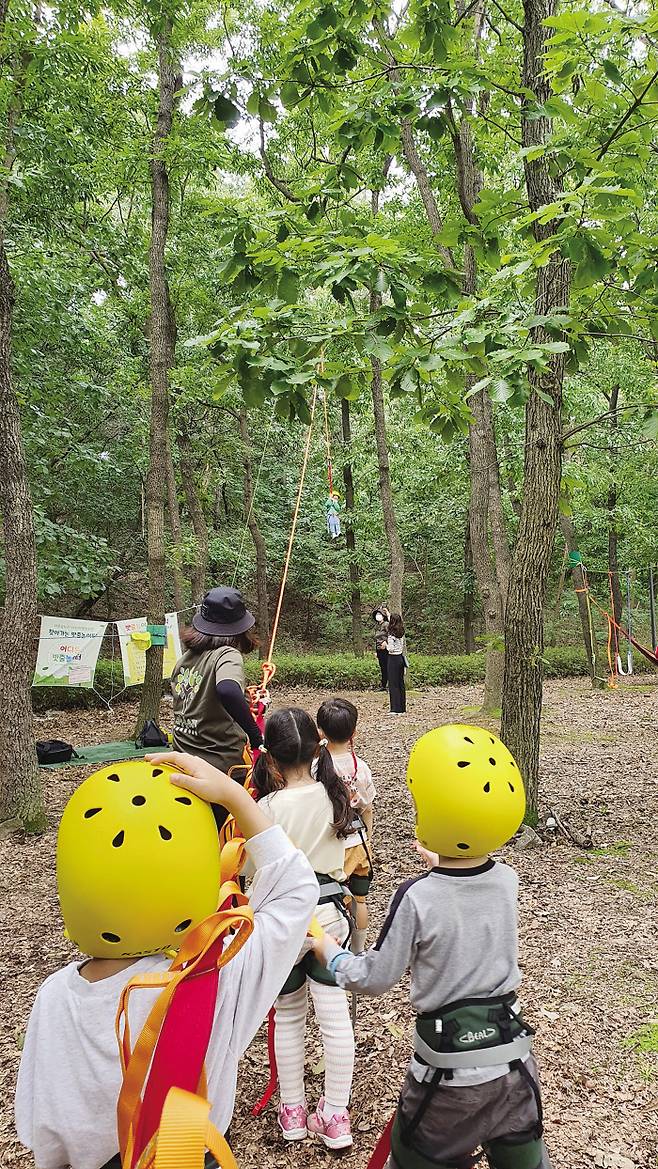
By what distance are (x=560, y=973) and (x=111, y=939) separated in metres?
2.97

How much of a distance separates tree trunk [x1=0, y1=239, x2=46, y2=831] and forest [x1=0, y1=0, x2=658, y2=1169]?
23 millimetres

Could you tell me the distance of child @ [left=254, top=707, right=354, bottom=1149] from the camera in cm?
238

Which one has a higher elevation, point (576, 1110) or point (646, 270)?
point (646, 270)

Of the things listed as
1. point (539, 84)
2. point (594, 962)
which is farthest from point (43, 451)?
point (594, 962)

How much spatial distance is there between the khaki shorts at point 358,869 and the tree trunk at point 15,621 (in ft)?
11.1

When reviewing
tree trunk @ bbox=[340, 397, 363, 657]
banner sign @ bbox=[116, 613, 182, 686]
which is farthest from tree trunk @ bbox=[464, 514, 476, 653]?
banner sign @ bbox=[116, 613, 182, 686]

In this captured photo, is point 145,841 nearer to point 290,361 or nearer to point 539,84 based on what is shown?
point 290,361

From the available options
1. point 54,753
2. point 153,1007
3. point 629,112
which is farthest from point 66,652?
point 153,1007

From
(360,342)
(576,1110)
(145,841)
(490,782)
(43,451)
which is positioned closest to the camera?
(145,841)

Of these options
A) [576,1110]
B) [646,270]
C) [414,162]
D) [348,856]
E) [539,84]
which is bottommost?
[576,1110]

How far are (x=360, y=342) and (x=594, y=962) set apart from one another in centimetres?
309

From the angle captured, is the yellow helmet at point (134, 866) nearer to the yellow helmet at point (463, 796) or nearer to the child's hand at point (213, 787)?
the child's hand at point (213, 787)

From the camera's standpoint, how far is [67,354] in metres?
11.1

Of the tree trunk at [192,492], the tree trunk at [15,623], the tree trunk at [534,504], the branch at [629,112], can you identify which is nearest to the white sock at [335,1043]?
the tree trunk at [534,504]
